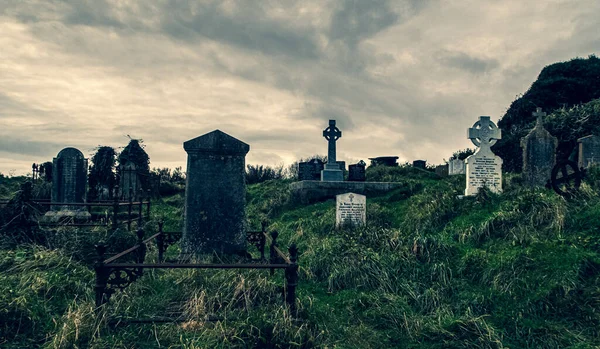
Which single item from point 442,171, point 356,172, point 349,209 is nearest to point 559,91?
point 442,171

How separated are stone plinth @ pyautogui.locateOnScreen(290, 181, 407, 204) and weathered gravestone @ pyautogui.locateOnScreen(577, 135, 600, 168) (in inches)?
232

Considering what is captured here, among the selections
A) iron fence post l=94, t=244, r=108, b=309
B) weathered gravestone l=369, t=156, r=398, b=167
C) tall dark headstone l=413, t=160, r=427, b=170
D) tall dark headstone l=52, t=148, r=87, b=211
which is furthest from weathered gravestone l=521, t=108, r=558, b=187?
tall dark headstone l=52, t=148, r=87, b=211

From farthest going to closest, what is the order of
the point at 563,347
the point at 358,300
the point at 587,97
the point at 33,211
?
the point at 587,97
the point at 33,211
the point at 358,300
the point at 563,347

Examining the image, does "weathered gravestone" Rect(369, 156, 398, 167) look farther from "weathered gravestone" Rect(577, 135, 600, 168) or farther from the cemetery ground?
the cemetery ground

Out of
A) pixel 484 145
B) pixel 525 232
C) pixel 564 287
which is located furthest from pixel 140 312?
pixel 484 145

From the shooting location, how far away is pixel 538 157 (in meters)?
13.3

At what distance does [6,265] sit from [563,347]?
7.88 m

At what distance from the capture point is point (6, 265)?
7.00 metres

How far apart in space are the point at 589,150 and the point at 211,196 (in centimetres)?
1348

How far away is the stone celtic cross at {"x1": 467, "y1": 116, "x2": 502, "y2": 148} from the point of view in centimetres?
1257

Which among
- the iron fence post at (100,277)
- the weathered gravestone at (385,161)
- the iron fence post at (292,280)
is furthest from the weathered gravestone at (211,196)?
the weathered gravestone at (385,161)

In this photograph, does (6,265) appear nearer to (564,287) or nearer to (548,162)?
(564,287)

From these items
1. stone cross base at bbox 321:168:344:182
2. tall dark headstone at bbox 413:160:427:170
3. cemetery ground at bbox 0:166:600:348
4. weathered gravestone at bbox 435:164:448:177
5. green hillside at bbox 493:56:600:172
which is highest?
green hillside at bbox 493:56:600:172

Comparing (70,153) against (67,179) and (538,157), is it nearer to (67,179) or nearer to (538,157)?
(67,179)
